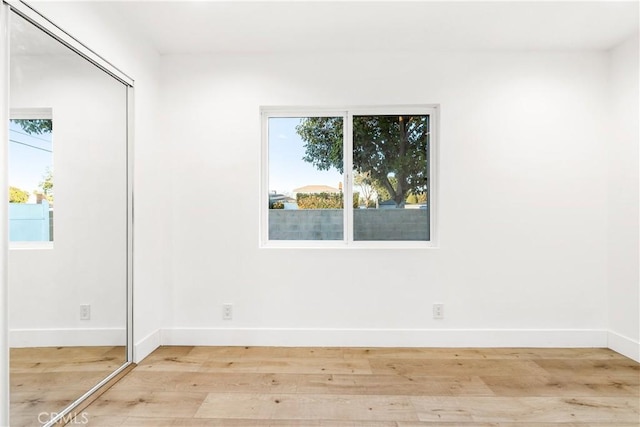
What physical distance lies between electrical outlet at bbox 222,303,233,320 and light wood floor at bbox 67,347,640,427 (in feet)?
0.86

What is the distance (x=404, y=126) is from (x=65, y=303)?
2.72m

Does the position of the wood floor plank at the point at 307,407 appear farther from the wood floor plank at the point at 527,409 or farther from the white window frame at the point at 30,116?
the white window frame at the point at 30,116

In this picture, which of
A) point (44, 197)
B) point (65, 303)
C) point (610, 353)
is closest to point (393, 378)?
point (610, 353)

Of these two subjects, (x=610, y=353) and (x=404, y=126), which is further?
(x=404, y=126)

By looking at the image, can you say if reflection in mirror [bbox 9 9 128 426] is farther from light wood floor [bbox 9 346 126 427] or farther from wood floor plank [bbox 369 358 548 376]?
wood floor plank [bbox 369 358 548 376]

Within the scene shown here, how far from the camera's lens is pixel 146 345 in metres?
2.93

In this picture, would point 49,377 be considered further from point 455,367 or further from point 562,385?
point 562,385

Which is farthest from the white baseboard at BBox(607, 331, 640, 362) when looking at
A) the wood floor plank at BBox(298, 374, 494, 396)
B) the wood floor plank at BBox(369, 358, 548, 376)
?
the wood floor plank at BBox(298, 374, 494, 396)

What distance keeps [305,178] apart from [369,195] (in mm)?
570

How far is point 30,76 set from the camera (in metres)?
1.83

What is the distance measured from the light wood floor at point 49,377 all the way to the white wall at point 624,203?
3739mm

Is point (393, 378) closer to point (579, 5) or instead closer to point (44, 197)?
point (44, 197)

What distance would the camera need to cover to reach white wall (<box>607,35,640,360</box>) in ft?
Answer: 9.43

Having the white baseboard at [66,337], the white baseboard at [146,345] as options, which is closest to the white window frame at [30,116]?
the white baseboard at [66,337]
